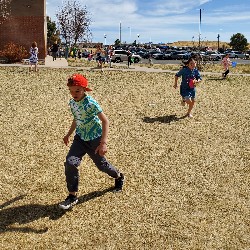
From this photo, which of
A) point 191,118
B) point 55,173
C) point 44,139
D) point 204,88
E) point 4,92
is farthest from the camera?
point 204,88

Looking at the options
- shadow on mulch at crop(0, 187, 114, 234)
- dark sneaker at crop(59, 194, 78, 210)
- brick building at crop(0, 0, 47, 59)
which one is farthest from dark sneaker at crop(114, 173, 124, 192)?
brick building at crop(0, 0, 47, 59)

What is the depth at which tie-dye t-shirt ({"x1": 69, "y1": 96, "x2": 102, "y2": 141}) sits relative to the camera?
14.2ft

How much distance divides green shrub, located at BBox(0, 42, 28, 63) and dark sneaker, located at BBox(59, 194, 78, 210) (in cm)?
2229

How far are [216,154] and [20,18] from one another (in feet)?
80.9

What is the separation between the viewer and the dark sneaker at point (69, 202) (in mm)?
4391

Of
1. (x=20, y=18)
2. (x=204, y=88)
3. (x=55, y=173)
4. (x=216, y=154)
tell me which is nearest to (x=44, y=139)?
(x=55, y=173)

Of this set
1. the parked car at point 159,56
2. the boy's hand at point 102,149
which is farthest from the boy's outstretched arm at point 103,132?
the parked car at point 159,56

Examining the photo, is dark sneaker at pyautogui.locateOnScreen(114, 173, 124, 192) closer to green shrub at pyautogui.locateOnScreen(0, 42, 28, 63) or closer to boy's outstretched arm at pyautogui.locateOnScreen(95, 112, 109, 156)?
boy's outstretched arm at pyautogui.locateOnScreen(95, 112, 109, 156)

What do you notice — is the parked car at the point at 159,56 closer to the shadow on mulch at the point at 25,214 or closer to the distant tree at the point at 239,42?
the shadow on mulch at the point at 25,214

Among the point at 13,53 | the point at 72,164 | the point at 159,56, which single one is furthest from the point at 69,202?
the point at 159,56

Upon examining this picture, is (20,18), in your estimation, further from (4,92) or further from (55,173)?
(55,173)

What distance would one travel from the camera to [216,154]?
6727mm

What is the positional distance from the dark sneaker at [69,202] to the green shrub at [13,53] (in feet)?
73.1

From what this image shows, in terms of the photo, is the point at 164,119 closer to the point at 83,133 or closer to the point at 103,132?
the point at 83,133
